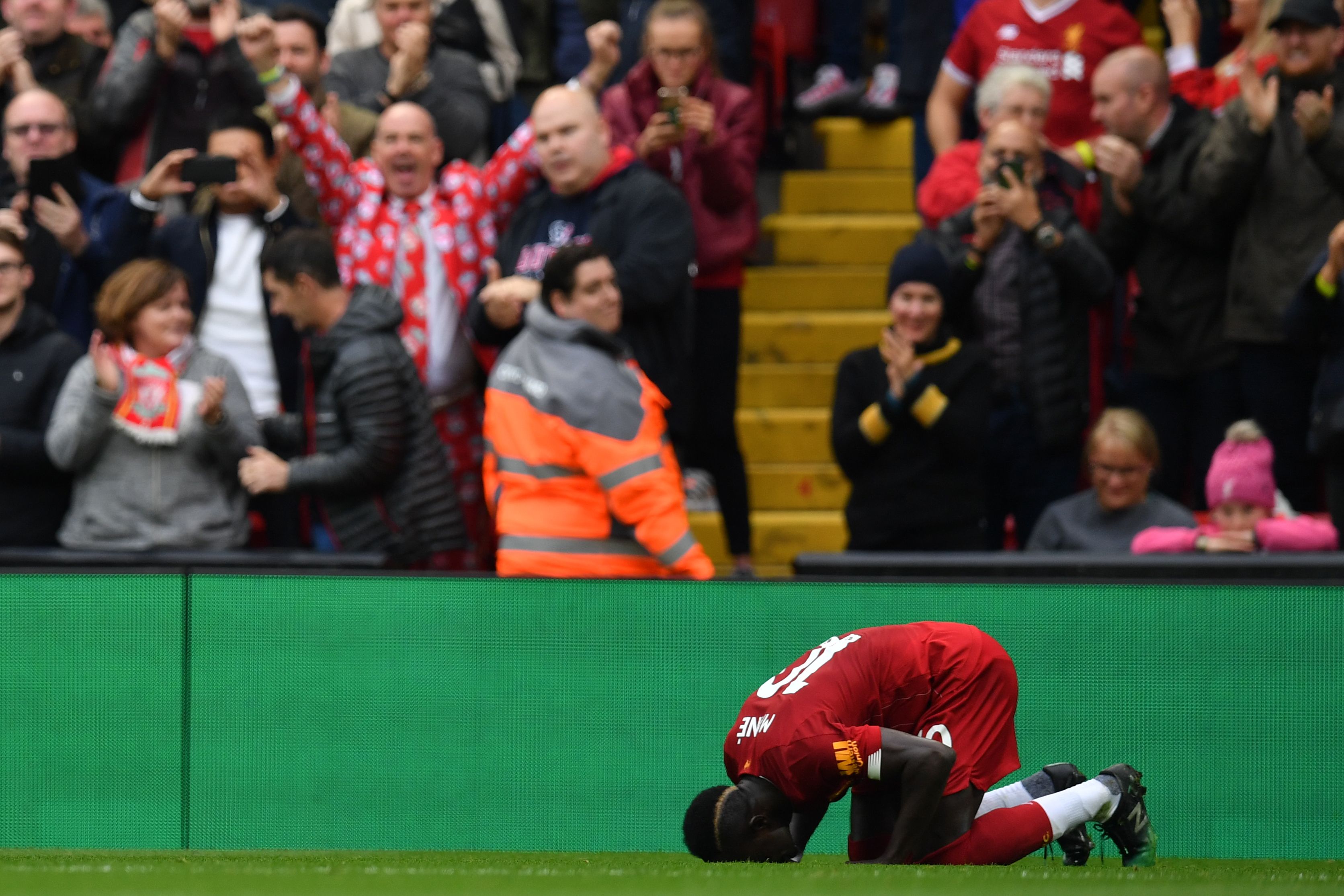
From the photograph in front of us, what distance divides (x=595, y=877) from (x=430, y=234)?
3.59 metres

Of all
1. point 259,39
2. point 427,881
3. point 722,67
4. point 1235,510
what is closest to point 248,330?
point 259,39

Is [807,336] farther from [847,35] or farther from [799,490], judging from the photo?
[847,35]

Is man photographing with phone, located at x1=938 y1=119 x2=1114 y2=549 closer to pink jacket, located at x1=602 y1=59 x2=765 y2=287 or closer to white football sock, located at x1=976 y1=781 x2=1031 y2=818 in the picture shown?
pink jacket, located at x1=602 y1=59 x2=765 y2=287

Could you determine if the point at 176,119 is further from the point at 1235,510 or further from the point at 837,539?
Result: the point at 1235,510

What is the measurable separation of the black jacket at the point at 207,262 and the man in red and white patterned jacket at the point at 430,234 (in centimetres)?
33

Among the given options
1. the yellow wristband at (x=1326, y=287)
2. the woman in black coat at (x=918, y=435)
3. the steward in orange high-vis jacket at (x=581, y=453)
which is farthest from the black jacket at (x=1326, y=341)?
the steward in orange high-vis jacket at (x=581, y=453)

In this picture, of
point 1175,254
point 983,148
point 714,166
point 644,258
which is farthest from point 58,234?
point 1175,254

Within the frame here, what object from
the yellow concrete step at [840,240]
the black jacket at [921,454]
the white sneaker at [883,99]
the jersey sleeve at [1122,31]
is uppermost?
the jersey sleeve at [1122,31]

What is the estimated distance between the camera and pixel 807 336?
966 cm

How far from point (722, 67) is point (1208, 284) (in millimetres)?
2780

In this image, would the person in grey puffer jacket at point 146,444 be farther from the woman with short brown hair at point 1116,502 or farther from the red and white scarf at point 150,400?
the woman with short brown hair at point 1116,502

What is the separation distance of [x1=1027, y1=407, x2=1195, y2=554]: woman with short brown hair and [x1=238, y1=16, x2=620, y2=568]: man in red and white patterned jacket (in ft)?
7.93

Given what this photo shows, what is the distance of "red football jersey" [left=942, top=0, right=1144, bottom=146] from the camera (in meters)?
8.54

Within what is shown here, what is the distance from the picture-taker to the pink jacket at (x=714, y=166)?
817 centimetres
